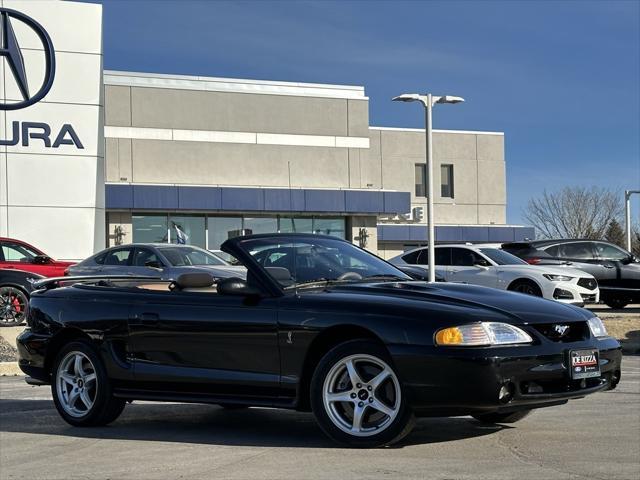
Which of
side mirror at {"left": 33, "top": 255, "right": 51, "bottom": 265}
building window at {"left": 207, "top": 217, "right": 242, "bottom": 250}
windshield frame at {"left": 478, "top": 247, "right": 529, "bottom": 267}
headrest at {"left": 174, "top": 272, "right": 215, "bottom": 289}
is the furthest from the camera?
building window at {"left": 207, "top": 217, "right": 242, "bottom": 250}

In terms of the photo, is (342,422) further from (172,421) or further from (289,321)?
(172,421)

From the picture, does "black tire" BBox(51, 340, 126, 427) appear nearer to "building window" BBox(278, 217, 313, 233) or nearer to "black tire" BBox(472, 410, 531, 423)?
"black tire" BBox(472, 410, 531, 423)

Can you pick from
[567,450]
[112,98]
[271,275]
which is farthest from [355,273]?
[112,98]

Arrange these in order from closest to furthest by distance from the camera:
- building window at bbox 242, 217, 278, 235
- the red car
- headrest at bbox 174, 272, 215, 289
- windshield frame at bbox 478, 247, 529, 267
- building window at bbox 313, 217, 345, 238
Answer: headrest at bbox 174, 272, 215, 289
the red car
windshield frame at bbox 478, 247, 529, 267
building window at bbox 242, 217, 278, 235
building window at bbox 313, 217, 345, 238

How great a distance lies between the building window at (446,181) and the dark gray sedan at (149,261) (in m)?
36.9

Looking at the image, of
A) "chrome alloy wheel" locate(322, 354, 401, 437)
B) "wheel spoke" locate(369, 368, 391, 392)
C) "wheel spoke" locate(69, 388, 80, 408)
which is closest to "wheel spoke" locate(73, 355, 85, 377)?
"wheel spoke" locate(69, 388, 80, 408)

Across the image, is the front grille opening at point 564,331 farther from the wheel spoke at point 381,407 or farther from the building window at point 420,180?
the building window at point 420,180

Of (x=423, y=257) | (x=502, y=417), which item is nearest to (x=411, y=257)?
(x=423, y=257)

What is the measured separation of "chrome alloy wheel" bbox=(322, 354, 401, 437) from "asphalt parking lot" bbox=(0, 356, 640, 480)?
192 mm

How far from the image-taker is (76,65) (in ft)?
85.6

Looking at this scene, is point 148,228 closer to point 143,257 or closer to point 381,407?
point 143,257

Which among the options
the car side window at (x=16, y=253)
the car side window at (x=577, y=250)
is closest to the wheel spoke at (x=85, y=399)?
the car side window at (x=16, y=253)

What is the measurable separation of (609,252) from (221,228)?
1983 centimetres

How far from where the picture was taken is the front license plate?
653 cm
